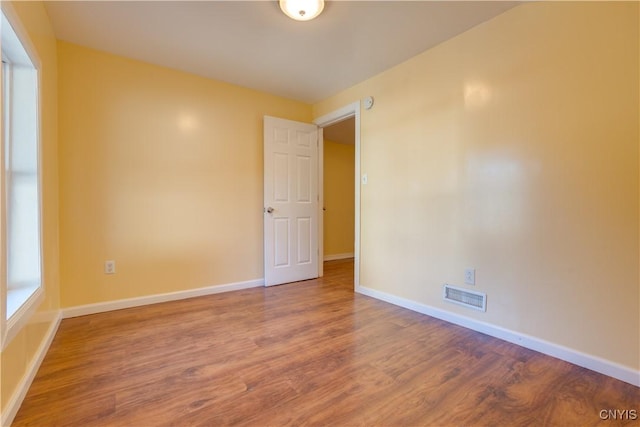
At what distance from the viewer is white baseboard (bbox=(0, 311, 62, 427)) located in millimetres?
1226

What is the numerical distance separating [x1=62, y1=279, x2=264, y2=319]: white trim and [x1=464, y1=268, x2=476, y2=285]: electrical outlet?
2.20 m

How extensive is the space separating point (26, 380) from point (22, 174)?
1129 mm

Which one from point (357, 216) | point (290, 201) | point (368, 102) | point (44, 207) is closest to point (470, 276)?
point (357, 216)

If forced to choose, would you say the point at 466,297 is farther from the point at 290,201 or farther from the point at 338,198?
the point at 338,198

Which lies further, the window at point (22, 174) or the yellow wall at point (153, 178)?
the yellow wall at point (153, 178)

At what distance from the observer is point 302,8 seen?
187 centimetres

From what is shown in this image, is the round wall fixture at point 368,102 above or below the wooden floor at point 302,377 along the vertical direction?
above

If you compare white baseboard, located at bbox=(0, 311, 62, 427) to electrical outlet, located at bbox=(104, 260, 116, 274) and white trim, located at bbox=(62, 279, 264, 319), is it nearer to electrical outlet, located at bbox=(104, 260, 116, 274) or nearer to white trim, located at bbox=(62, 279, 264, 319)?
white trim, located at bbox=(62, 279, 264, 319)

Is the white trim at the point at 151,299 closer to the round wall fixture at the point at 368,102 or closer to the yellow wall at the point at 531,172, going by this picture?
the yellow wall at the point at 531,172

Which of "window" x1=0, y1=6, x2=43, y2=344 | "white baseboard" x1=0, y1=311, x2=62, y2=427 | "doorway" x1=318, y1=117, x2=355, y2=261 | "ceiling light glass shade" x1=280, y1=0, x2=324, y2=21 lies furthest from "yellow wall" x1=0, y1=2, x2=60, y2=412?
"doorway" x1=318, y1=117, x2=355, y2=261

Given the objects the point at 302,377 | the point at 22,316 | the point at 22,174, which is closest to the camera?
the point at 22,316

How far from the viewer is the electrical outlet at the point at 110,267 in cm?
258

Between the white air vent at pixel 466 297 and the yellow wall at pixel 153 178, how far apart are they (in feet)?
6.84

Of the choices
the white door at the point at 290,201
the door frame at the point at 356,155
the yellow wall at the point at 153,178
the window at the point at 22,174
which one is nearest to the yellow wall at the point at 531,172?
the door frame at the point at 356,155
